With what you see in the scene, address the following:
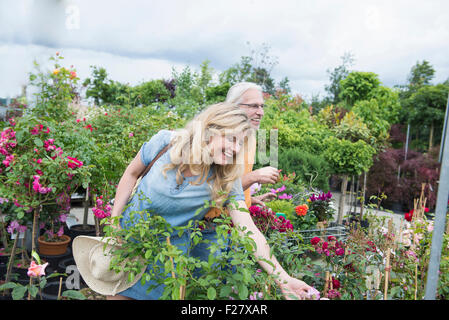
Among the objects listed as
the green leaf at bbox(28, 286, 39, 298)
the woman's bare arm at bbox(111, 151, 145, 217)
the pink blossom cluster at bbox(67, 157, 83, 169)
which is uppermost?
the woman's bare arm at bbox(111, 151, 145, 217)

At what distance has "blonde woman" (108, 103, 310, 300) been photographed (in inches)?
44.8

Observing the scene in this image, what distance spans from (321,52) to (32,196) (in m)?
2.31

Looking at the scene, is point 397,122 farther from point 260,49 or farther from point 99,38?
point 99,38

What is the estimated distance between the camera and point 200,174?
1174 mm

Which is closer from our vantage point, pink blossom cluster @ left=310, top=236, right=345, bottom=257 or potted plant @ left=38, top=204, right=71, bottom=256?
pink blossom cluster @ left=310, top=236, right=345, bottom=257

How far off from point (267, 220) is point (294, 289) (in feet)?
2.43

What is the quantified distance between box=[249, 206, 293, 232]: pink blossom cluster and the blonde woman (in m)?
0.52

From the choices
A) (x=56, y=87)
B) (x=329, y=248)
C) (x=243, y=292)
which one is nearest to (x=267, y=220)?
(x=329, y=248)

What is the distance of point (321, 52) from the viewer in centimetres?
234

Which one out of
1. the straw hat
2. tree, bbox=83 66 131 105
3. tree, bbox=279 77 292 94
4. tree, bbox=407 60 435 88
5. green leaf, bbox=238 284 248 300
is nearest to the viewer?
green leaf, bbox=238 284 248 300

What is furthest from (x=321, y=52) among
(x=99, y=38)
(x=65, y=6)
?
(x=65, y=6)

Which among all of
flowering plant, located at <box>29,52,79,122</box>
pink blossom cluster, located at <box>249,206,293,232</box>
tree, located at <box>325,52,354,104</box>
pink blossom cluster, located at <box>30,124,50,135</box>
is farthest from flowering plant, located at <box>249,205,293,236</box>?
tree, located at <box>325,52,354,104</box>

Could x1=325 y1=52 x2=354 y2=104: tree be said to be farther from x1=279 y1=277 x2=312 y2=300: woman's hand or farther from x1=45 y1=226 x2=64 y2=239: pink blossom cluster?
x1=279 y1=277 x2=312 y2=300: woman's hand

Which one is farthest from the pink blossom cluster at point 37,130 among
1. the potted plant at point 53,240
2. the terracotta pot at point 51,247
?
the terracotta pot at point 51,247
